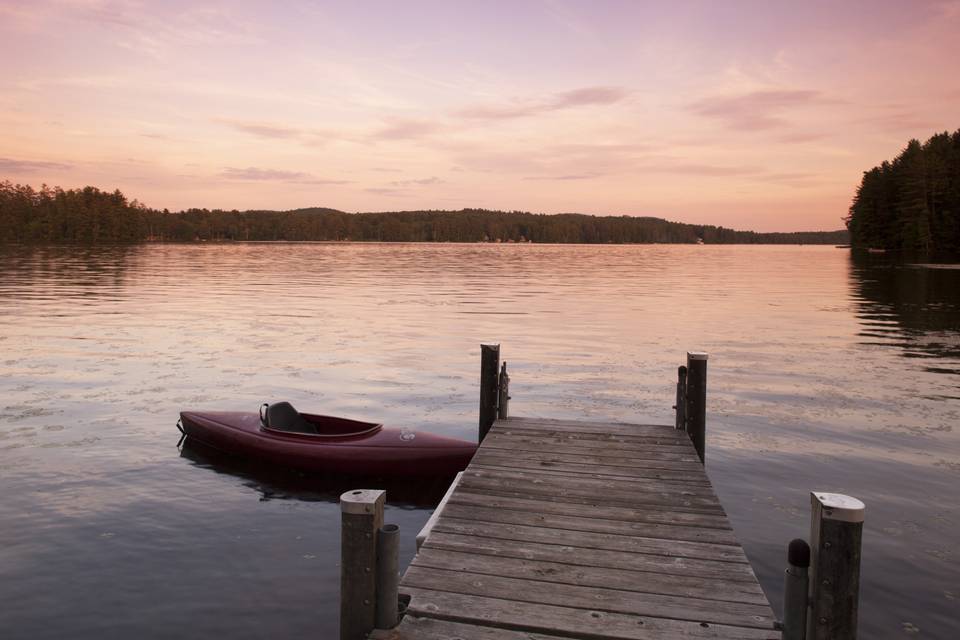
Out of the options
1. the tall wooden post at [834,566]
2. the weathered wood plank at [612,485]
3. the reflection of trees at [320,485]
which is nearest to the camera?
the tall wooden post at [834,566]

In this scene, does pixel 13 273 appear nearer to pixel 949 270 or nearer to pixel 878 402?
pixel 878 402

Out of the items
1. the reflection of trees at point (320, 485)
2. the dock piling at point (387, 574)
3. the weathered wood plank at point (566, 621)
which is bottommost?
the reflection of trees at point (320, 485)

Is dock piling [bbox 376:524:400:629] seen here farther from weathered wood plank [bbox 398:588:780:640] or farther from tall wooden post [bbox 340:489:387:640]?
weathered wood plank [bbox 398:588:780:640]

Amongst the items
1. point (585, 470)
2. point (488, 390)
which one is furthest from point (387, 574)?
point (488, 390)

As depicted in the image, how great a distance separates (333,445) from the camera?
10.8 m

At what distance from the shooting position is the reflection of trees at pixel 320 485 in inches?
409

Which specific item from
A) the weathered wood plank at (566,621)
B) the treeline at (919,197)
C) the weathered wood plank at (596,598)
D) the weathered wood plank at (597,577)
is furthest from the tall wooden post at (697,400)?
the treeline at (919,197)

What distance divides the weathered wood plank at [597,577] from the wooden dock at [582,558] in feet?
0.05

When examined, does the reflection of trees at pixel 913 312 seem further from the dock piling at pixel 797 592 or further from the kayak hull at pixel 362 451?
the dock piling at pixel 797 592

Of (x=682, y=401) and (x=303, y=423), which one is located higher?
(x=682, y=401)

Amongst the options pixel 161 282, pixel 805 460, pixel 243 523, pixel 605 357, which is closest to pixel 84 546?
pixel 243 523

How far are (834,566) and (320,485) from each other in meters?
8.26

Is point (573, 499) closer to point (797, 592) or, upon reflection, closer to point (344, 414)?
point (797, 592)

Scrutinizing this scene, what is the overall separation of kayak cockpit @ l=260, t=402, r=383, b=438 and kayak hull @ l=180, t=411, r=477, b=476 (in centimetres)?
22
